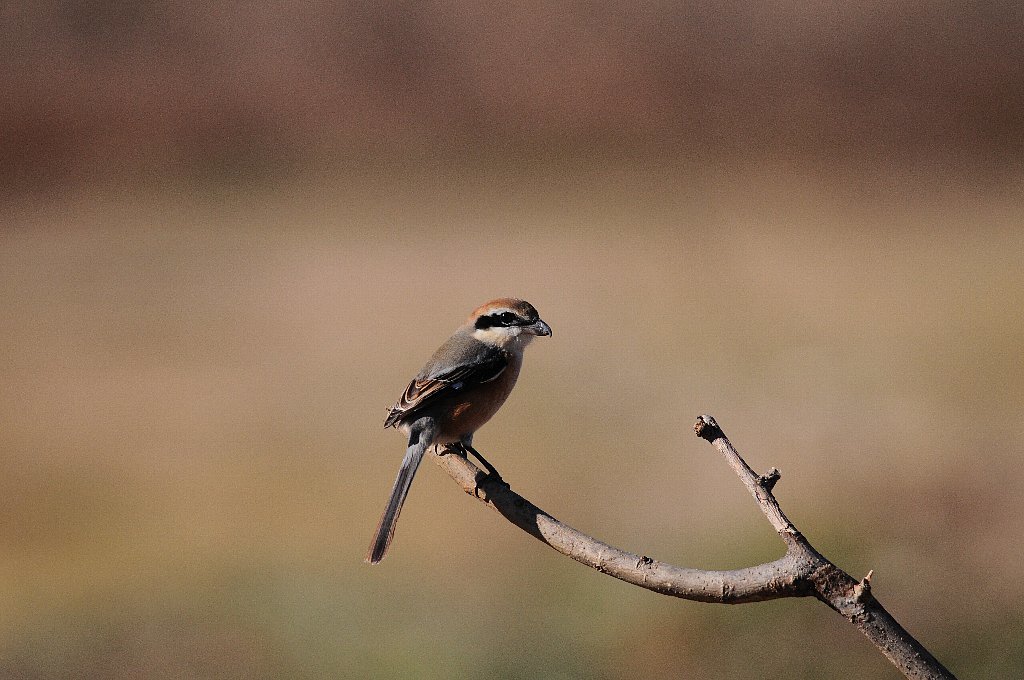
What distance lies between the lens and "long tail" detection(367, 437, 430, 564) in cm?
176

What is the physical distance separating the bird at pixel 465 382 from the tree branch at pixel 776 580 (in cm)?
85

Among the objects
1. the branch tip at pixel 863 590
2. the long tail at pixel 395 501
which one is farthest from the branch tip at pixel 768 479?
the long tail at pixel 395 501

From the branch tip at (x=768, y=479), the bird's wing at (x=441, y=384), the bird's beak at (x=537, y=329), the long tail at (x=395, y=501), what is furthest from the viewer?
the bird's beak at (x=537, y=329)

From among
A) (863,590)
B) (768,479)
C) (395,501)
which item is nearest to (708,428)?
(768,479)

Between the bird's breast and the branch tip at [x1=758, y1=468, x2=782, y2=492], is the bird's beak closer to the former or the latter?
the bird's breast

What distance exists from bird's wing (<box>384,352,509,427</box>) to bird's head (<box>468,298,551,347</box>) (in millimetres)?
61

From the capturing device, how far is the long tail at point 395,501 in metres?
1.76

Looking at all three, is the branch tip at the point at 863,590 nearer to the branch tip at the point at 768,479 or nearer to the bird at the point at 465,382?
the branch tip at the point at 768,479

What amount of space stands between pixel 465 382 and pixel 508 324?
17 cm

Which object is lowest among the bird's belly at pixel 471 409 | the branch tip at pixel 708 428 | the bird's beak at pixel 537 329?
the branch tip at pixel 708 428

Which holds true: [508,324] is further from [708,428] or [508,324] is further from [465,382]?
[708,428]

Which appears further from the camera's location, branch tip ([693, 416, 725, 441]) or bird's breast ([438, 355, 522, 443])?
bird's breast ([438, 355, 522, 443])

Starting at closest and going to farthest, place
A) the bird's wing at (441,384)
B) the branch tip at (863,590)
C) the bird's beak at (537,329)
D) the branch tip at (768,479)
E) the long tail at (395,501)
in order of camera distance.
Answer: the branch tip at (863,590) → the branch tip at (768,479) → the long tail at (395,501) → the bird's wing at (441,384) → the bird's beak at (537,329)

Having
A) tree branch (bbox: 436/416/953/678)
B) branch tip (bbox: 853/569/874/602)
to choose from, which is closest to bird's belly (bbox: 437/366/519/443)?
tree branch (bbox: 436/416/953/678)
